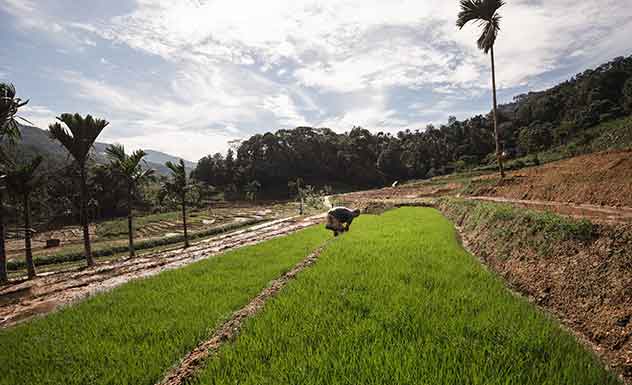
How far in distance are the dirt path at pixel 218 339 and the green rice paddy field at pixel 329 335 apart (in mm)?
154

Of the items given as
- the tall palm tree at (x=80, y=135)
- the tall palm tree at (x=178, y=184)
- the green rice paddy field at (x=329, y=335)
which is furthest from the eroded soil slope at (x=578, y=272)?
the tall palm tree at (x=178, y=184)

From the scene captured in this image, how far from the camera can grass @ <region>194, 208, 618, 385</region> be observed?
2678 mm

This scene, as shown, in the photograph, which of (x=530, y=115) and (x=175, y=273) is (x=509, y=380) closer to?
(x=175, y=273)

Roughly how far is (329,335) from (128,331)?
10.4 feet

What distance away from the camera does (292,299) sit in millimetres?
4879

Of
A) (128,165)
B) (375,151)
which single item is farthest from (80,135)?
(375,151)

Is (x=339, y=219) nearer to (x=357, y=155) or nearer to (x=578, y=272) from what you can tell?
(x=578, y=272)

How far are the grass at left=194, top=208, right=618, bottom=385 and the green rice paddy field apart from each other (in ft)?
0.05

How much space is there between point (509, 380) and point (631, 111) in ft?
220

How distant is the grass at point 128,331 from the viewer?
11.0ft

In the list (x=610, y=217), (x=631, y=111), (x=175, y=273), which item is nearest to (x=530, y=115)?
(x=631, y=111)

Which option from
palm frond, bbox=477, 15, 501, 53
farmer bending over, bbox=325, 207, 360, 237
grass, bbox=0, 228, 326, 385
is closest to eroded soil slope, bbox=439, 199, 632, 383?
grass, bbox=0, 228, 326, 385

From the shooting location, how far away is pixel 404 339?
332 centimetres

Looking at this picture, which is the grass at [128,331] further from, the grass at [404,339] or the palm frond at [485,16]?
the palm frond at [485,16]
